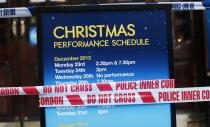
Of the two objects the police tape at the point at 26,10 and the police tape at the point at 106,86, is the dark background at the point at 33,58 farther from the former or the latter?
the police tape at the point at 106,86

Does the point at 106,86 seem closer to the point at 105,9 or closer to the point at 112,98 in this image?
the point at 112,98

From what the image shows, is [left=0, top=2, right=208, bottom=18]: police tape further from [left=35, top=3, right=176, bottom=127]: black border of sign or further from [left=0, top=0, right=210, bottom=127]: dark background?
[left=0, top=0, right=210, bottom=127]: dark background

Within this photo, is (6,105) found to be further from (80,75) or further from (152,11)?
(152,11)

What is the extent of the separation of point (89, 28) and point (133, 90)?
898 mm

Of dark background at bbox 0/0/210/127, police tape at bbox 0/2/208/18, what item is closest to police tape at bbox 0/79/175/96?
police tape at bbox 0/2/208/18

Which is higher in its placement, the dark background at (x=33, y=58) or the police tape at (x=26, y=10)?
the police tape at (x=26, y=10)

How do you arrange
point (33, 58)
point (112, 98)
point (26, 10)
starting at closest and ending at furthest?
point (112, 98)
point (26, 10)
point (33, 58)

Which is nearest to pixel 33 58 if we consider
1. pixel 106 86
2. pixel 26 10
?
pixel 26 10

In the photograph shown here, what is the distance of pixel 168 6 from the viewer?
5664 mm

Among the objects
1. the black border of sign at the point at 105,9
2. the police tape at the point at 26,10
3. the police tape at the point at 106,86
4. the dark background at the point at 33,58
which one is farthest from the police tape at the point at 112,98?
the dark background at the point at 33,58

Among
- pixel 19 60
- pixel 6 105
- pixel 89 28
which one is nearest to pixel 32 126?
pixel 6 105

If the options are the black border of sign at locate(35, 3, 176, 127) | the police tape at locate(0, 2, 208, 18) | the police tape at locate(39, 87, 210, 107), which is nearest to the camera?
the black border of sign at locate(35, 3, 176, 127)

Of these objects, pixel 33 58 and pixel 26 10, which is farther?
pixel 33 58

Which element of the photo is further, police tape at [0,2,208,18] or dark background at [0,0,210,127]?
dark background at [0,0,210,127]
